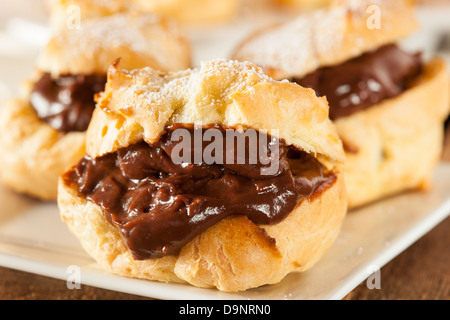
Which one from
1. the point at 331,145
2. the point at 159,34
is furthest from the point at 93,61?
the point at 331,145

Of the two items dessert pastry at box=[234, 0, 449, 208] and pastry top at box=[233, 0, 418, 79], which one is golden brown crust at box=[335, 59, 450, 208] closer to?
dessert pastry at box=[234, 0, 449, 208]

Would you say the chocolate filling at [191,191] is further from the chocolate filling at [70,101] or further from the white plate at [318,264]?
the chocolate filling at [70,101]

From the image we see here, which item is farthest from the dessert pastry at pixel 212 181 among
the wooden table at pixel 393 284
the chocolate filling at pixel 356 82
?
the chocolate filling at pixel 356 82

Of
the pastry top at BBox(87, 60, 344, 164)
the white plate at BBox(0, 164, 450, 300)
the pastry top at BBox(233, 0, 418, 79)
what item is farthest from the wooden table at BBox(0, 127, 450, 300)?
the pastry top at BBox(233, 0, 418, 79)

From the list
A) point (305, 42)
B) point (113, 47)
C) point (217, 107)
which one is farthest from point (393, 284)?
point (113, 47)

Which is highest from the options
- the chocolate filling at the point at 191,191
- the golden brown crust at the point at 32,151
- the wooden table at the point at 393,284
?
the chocolate filling at the point at 191,191

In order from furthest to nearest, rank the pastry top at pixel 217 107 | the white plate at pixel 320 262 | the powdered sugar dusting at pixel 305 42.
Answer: the powdered sugar dusting at pixel 305 42
the white plate at pixel 320 262
the pastry top at pixel 217 107
